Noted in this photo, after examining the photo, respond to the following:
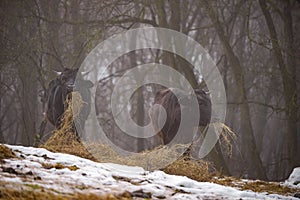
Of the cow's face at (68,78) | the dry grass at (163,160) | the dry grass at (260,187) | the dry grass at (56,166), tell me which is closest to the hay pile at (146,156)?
the dry grass at (163,160)

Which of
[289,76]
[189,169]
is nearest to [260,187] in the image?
[189,169]

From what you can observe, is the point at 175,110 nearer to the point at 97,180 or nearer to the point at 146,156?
the point at 146,156

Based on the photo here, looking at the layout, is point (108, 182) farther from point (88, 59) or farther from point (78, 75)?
point (88, 59)

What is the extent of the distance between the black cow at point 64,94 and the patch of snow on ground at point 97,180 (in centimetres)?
256

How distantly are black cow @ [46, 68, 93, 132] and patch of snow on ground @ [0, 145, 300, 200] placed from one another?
256 centimetres

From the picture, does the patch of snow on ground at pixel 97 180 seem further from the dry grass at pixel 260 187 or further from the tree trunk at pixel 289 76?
the tree trunk at pixel 289 76

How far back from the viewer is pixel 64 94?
7375 mm

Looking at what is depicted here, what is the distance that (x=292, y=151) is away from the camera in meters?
10.6

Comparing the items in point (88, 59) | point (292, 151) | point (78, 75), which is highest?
point (88, 59)

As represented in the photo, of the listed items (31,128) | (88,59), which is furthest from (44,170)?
(88,59)

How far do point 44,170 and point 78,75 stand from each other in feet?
13.0

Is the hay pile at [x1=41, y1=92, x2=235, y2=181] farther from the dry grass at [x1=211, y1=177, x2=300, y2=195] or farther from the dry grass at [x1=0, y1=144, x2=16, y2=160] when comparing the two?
the dry grass at [x1=0, y1=144, x2=16, y2=160]

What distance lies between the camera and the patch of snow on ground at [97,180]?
10.7 ft

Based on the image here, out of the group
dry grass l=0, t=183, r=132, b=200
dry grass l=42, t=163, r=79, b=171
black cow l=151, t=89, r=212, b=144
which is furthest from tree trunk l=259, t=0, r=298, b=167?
dry grass l=0, t=183, r=132, b=200
